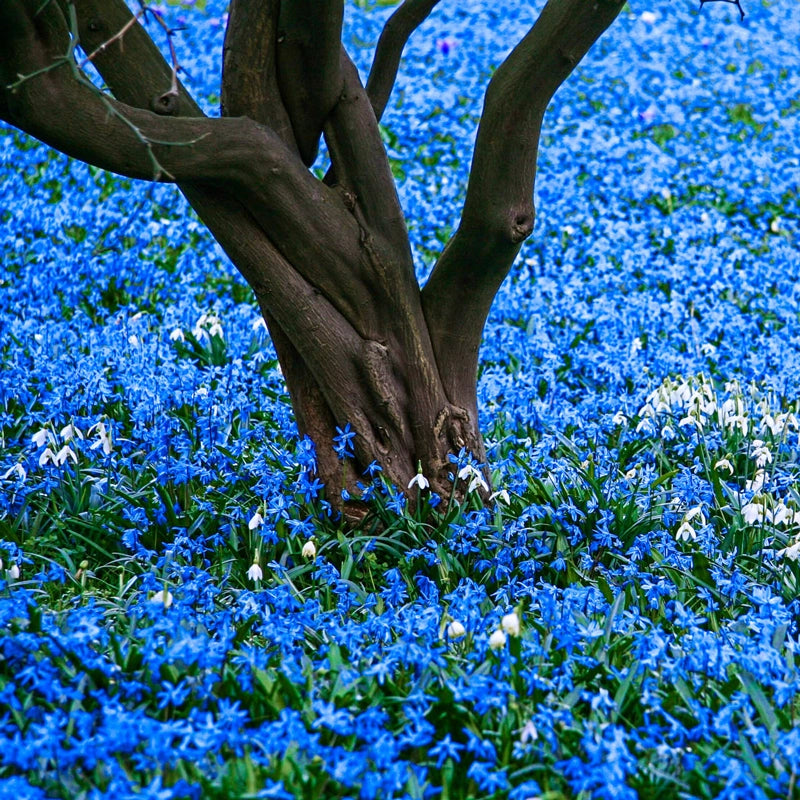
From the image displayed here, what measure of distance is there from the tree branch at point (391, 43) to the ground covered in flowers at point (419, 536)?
156cm

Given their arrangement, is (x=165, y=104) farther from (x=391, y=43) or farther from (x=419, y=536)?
(x=419, y=536)

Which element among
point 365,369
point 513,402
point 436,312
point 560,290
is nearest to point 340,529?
point 365,369

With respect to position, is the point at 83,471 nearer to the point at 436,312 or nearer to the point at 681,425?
the point at 436,312

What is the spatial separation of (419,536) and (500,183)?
1.41 m

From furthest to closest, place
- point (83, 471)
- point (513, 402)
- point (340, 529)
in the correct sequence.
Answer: point (513, 402)
point (83, 471)
point (340, 529)

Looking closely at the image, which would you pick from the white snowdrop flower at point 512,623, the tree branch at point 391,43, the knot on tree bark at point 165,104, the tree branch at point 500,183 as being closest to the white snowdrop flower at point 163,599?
the white snowdrop flower at point 512,623

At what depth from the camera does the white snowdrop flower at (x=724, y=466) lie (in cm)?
443

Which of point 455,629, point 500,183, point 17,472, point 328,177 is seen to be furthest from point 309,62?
point 455,629

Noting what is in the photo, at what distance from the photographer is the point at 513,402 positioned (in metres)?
5.46

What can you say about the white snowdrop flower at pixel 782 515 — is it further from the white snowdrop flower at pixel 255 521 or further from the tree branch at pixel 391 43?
the tree branch at pixel 391 43

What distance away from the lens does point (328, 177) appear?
4.42 m

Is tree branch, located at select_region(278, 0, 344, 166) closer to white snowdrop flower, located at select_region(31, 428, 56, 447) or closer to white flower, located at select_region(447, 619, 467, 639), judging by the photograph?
white snowdrop flower, located at select_region(31, 428, 56, 447)

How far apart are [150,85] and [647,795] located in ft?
9.74

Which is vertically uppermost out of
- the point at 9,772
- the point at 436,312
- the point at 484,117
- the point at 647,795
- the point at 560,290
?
the point at 560,290
